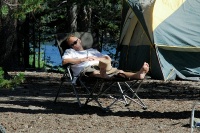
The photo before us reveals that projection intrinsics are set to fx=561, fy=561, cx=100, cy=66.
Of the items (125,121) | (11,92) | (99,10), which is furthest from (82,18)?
(125,121)

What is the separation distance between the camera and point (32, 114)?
5992 mm

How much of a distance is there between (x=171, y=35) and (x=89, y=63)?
4.26 meters

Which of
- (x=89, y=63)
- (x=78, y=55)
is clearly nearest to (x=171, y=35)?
(x=78, y=55)

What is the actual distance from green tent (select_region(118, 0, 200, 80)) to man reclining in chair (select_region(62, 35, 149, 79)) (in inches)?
135

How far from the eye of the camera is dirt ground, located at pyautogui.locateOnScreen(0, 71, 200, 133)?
5293mm

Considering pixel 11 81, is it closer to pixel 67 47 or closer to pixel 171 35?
pixel 67 47

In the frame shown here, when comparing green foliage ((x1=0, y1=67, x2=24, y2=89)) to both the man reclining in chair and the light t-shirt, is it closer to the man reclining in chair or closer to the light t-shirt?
the man reclining in chair

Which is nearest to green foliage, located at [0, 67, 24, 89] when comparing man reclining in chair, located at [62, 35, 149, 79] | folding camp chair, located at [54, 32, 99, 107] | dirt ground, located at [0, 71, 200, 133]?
dirt ground, located at [0, 71, 200, 133]

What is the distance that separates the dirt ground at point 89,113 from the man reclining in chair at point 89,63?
434 millimetres

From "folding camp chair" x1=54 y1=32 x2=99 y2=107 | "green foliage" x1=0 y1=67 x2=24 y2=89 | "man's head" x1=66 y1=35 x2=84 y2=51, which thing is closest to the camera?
"green foliage" x1=0 y1=67 x2=24 y2=89

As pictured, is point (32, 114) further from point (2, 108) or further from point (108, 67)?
point (108, 67)

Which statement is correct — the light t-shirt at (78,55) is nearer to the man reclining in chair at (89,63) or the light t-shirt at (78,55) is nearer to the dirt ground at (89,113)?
the man reclining in chair at (89,63)

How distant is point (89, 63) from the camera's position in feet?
21.6

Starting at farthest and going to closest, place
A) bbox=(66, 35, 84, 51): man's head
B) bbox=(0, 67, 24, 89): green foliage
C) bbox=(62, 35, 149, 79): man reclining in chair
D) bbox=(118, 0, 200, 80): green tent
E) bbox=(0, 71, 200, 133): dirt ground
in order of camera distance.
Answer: bbox=(118, 0, 200, 80): green tent, bbox=(66, 35, 84, 51): man's head, bbox=(62, 35, 149, 79): man reclining in chair, bbox=(0, 71, 200, 133): dirt ground, bbox=(0, 67, 24, 89): green foliage
